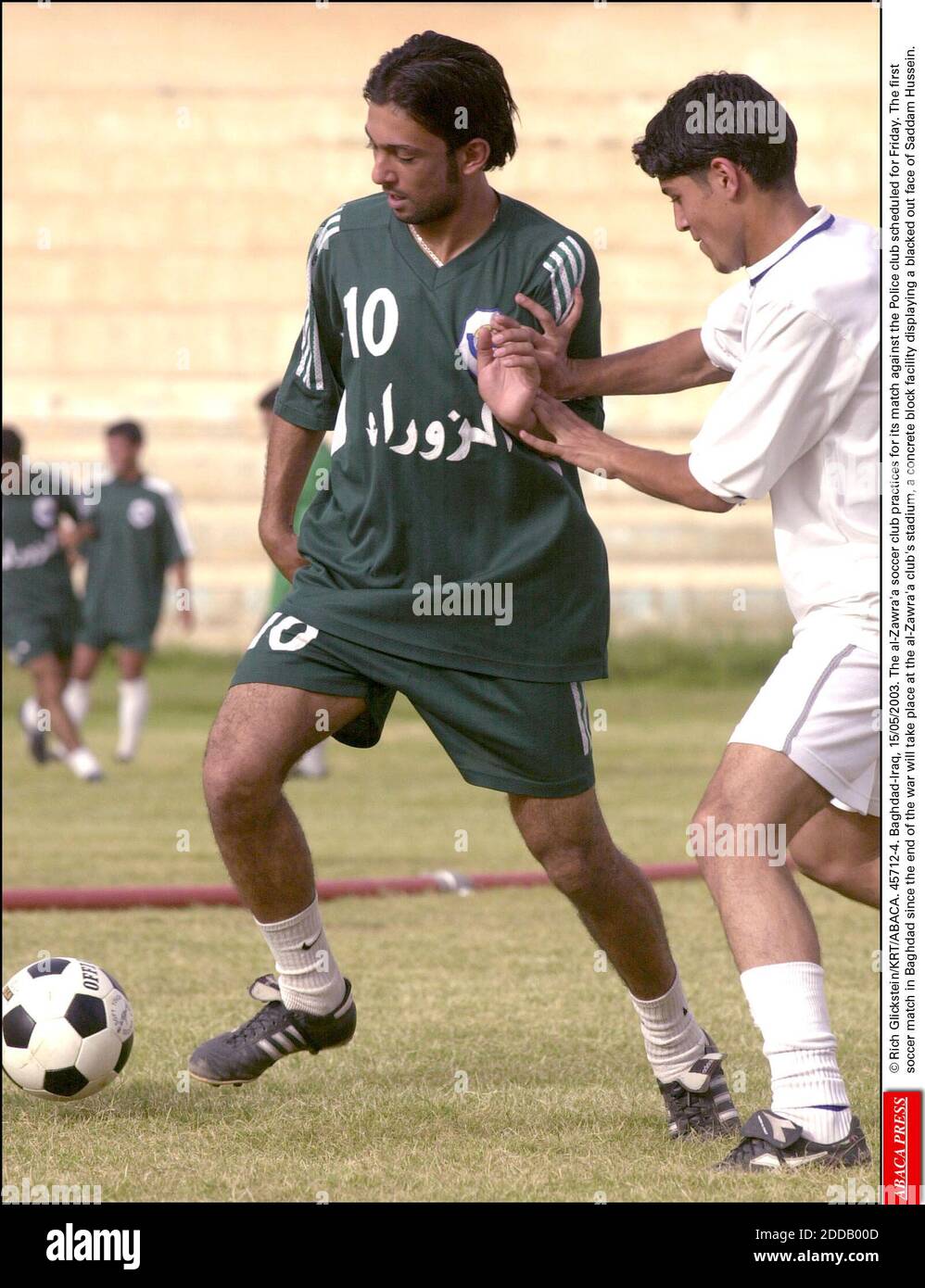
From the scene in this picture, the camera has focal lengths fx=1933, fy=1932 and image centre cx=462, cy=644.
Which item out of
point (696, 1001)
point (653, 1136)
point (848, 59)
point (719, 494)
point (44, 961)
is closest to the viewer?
A: point (719, 494)

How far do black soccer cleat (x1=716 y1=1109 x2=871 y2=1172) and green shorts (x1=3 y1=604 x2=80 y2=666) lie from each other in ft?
29.2

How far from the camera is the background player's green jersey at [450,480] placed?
13.2 feet

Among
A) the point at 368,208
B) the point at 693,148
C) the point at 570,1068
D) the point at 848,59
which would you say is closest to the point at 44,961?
the point at 570,1068

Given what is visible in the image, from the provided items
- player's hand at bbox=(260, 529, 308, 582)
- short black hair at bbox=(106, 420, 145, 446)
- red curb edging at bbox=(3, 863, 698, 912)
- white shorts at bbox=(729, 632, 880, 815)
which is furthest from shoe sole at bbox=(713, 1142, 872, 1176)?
short black hair at bbox=(106, 420, 145, 446)

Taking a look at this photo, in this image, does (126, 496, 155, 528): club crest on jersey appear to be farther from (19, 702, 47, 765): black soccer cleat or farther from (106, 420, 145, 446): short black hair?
(19, 702, 47, 765): black soccer cleat

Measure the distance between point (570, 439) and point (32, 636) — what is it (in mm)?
8599

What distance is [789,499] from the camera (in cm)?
366

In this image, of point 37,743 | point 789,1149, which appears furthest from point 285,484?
point 37,743

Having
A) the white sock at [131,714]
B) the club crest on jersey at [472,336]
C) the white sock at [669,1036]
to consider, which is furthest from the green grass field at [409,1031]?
the white sock at [131,714]

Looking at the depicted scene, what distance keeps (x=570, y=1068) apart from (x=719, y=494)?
1686 mm

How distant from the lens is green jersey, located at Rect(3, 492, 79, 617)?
39.4ft

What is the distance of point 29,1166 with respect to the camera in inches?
149

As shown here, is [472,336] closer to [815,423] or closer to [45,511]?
[815,423]

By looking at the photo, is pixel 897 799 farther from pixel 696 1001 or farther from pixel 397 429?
pixel 696 1001
